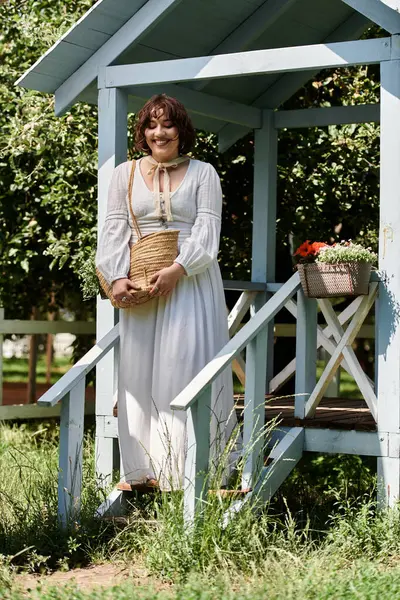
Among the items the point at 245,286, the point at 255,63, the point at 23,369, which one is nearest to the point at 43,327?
the point at 245,286

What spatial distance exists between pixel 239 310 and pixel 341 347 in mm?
1631

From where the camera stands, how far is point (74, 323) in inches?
453

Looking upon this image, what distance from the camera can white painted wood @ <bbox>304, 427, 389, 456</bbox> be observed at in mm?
6199

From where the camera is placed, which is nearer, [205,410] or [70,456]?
[205,410]

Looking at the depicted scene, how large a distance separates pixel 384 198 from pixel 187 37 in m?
2.01

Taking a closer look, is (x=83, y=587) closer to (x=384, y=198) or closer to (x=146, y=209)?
(x=146, y=209)

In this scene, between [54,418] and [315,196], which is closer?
[315,196]

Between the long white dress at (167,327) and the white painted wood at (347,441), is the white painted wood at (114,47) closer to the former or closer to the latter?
the long white dress at (167,327)

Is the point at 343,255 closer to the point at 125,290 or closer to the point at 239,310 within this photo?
the point at 125,290

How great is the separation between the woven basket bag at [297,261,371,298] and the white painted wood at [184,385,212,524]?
39.8 inches

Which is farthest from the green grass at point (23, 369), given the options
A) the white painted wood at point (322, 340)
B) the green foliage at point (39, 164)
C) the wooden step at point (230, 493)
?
the wooden step at point (230, 493)

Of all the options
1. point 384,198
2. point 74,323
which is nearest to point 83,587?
point 384,198

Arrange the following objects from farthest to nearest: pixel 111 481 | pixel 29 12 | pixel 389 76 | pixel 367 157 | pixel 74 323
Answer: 1. pixel 74 323
2. pixel 29 12
3. pixel 367 157
4. pixel 111 481
5. pixel 389 76

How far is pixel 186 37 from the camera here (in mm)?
7363
